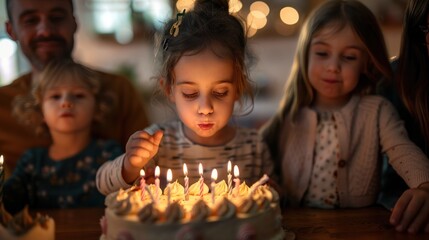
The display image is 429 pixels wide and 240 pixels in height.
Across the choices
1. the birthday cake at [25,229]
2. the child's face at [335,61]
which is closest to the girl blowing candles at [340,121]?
the child's face at [335,61]

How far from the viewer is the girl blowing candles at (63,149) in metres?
1.78

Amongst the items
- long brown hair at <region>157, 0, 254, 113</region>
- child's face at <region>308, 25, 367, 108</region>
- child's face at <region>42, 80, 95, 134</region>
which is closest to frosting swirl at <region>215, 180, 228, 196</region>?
long brown hair at <region>157, 0, 254, 113</region>

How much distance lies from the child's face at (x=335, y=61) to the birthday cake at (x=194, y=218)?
0.55 m

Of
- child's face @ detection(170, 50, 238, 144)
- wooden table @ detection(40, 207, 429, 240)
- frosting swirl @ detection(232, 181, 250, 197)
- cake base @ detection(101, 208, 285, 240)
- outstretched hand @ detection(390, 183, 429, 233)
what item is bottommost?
wooden table @ detection(40, 207, 429, 240)

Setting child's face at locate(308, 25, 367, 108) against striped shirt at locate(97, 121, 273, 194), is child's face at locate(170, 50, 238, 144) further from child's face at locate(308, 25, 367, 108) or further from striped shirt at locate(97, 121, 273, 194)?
child's face at locate(308, 25, 367, 108)

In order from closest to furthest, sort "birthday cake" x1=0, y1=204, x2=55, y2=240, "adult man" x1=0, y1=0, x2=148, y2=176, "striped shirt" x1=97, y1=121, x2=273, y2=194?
"birthday cake" x1=0, y1=204, x2=55, y2=240 < "striped shirt" x1=97, y1=121, x2=273, y2=194 < "adult man" x1=0, y1=0, x2=148, y2=176

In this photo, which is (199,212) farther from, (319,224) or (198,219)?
(319,224)

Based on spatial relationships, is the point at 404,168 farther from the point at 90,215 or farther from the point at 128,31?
the point at 128,31

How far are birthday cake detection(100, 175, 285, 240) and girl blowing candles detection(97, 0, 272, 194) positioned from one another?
210mm

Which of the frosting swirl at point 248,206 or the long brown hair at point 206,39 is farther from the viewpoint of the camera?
the long brown hair at point 206,39

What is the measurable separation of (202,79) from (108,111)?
0.70 m

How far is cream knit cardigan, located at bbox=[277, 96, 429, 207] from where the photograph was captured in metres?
1.63

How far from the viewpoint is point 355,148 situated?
1.67m

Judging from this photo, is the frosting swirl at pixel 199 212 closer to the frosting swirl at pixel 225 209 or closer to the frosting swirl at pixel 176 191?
the frosting swirl at pixel 225 209
